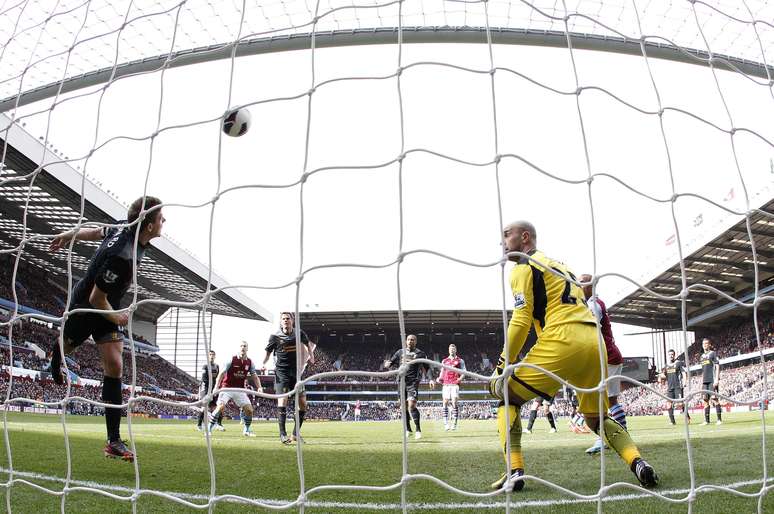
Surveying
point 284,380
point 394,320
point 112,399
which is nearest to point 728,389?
point 394,320

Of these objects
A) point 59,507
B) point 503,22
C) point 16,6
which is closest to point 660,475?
point 59,507

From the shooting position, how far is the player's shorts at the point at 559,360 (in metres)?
3.57

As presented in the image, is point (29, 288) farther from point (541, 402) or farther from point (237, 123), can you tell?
point (541, 402)

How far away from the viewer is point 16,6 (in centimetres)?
484

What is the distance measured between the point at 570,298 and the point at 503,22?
11.0ft

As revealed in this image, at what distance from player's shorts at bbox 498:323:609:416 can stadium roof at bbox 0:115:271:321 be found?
1049cm

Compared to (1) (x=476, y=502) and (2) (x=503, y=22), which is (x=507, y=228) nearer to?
(1) (x=476, y=502)

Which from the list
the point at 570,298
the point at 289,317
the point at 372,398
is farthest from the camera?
the point at 372,398

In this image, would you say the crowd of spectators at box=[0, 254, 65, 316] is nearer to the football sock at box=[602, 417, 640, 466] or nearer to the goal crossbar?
the goal crossbar

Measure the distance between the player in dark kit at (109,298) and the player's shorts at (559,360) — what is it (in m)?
2.38

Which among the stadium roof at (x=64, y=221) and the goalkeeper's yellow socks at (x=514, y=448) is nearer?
the goalkeeper's yellow socks at (x=514, y=448)

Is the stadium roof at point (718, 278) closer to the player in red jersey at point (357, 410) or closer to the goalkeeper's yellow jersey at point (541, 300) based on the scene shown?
the player in red jersey at point (357, 410)

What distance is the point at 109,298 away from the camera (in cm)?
415

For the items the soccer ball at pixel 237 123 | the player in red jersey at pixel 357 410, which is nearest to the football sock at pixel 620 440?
the soccer ball at pixel 237 123
